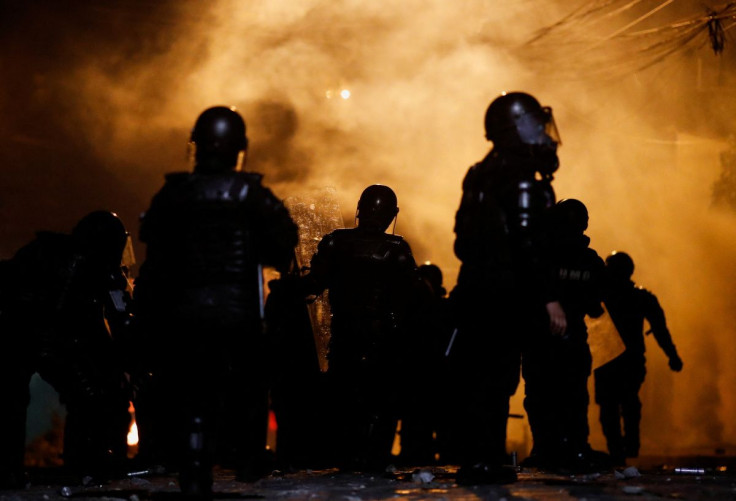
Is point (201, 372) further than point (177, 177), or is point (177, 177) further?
point (177, 177)

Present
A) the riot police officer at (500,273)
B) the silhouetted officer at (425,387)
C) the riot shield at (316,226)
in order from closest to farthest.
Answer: the riot police officer at (500,273), the riot shield at (316,226), the silhouetted officer at (425,387)

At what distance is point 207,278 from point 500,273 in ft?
5.56

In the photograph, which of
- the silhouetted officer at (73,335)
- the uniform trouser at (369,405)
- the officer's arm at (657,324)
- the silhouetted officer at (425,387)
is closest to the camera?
the silhouetted officer at (73,335)

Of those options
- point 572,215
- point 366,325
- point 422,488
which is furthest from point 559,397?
point 422,488

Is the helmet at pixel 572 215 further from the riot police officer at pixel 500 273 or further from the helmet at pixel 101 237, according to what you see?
the helmet at pixel 101 237

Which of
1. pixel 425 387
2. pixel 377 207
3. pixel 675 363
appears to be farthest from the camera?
pixel 675 363

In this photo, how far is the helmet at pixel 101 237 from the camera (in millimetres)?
6527

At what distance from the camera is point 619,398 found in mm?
10125

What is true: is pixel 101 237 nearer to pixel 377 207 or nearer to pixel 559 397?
pixel 377 207

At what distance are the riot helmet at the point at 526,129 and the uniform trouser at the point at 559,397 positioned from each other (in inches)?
75.7

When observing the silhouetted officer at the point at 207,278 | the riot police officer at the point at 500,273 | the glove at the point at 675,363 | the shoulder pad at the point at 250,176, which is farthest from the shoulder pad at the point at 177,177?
the glove at the point at 675,363

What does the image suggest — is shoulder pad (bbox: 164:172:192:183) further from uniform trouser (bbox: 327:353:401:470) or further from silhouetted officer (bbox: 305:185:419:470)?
uniform trouser (bbox: 327:353:401:470)

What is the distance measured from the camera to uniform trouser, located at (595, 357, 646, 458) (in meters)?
10.0

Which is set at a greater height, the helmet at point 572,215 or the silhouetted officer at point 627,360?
the helmet at point 572,215
